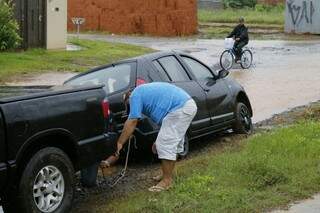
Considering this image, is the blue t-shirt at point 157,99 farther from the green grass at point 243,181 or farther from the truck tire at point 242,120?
the truck tire at point 242,120

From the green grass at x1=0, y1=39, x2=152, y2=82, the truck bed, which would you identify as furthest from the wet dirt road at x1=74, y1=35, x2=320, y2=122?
the truck bed

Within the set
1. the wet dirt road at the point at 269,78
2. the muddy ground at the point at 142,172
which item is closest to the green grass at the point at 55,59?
the wet dirt road at the point at 269,78

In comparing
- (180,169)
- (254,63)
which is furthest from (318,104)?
(254,63)

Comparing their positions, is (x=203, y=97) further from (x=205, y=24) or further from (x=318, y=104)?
(x=205, y=24)

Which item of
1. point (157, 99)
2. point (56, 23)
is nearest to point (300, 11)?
point (56, 23)

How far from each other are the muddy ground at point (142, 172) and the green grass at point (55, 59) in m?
8.69

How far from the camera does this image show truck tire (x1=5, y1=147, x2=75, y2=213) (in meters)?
5.95

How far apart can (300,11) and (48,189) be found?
128ft

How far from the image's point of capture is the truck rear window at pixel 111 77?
8703 millimetres

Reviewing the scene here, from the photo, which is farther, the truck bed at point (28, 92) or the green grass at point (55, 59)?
the green grass at point (55, 59)

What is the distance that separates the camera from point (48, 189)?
627 cm

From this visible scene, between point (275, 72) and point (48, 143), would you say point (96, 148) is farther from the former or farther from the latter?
point (275, 72)

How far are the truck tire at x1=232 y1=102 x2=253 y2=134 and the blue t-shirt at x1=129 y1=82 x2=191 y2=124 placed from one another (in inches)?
138

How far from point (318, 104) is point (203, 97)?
5.38 m
